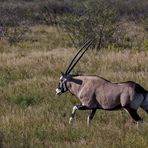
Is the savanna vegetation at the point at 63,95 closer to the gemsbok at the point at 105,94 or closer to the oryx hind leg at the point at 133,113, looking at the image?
the oryx hind leg at the point at 133,113

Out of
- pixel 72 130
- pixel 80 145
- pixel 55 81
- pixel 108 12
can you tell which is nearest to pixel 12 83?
pixel 55 81

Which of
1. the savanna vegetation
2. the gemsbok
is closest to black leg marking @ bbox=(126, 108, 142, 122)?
the gemsbok

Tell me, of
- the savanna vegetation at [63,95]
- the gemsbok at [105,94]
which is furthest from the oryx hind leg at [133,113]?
the savanna vegetation at [63,95]

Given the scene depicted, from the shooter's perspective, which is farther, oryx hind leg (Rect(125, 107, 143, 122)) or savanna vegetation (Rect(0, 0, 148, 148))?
oryx hind leg (Rect(125, 107, 143, 122))

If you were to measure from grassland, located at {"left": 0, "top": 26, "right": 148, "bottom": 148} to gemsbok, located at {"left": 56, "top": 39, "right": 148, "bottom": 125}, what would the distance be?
27 centimetres

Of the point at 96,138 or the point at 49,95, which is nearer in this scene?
the point at 96,138

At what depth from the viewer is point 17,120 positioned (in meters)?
7.62

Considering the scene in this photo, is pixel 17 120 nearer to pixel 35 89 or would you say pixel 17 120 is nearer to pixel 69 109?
pixel 69 109

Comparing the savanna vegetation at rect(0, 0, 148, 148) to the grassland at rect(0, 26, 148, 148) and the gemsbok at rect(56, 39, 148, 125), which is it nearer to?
the grassland at rect(0, 26, 148, 148)

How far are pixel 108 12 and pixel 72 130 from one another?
37.3 ft

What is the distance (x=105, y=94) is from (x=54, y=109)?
1.68 meters

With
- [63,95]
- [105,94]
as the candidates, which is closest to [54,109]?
[63,95]

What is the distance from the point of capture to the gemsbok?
22.5 ft

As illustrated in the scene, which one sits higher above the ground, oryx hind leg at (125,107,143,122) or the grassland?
oryx hind leg at (125,107,143,122)
